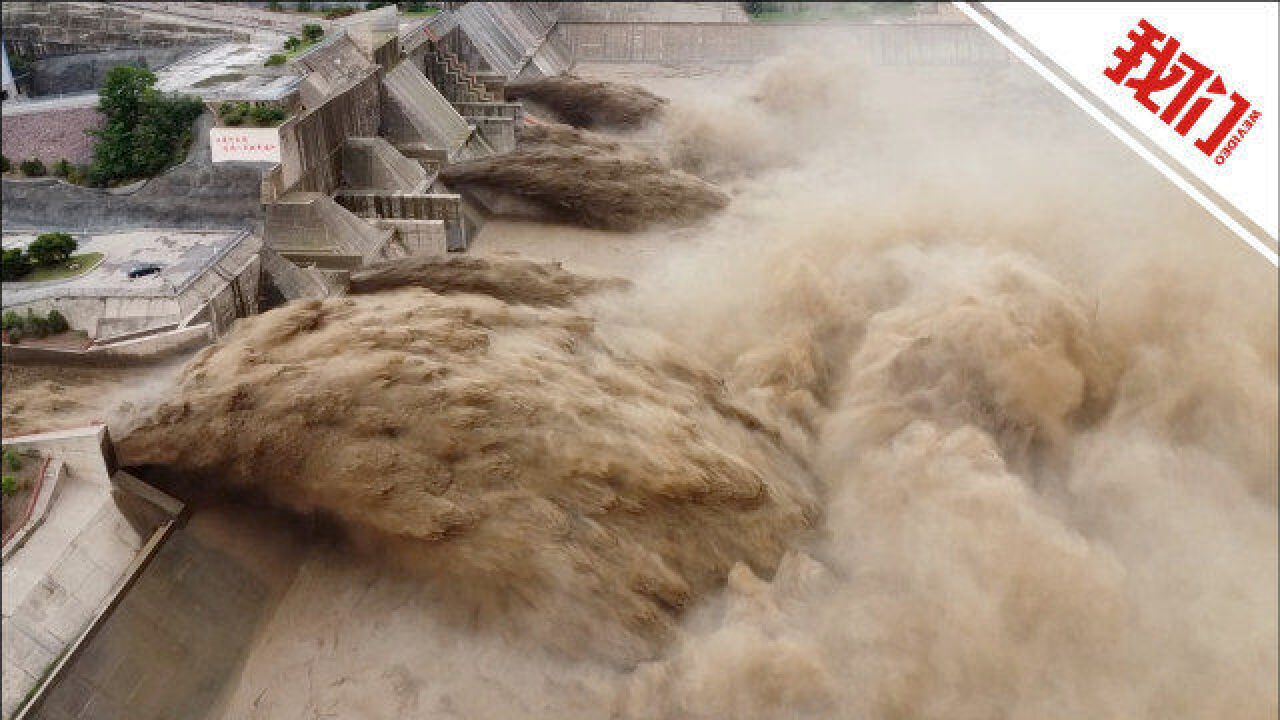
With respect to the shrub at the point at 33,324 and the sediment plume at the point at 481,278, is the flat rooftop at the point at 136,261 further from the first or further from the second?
the sediment plume at the point at 481,278

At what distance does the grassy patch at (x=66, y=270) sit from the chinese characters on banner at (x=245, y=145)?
3.64 meters

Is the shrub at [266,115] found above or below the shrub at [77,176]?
above

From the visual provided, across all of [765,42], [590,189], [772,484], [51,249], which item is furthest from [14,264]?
[765,42]

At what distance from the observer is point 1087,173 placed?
26.8 m

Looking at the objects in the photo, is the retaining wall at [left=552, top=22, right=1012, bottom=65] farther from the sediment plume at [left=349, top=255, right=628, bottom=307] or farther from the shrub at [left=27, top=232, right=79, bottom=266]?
the shrub at [left=27, top=232, right=79, bottom=266]

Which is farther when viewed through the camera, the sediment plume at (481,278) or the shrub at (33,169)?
the sediment plume at (481,278)

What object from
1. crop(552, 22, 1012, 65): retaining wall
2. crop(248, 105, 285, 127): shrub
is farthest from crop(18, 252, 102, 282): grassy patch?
crop(552, 22, 1012, 65): retaining wall

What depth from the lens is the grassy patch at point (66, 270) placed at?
49.4ft

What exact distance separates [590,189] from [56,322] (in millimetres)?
14221

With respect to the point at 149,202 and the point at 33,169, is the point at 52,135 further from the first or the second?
the point at 149,202

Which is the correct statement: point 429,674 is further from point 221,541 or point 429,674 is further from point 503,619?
point 221,541

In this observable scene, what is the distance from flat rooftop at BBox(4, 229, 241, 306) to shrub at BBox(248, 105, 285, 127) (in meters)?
2.92

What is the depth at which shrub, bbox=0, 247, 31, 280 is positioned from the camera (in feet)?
48.5

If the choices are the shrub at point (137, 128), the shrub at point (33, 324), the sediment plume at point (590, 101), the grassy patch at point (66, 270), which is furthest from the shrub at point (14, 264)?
the sediment plume at point (590, 101)
